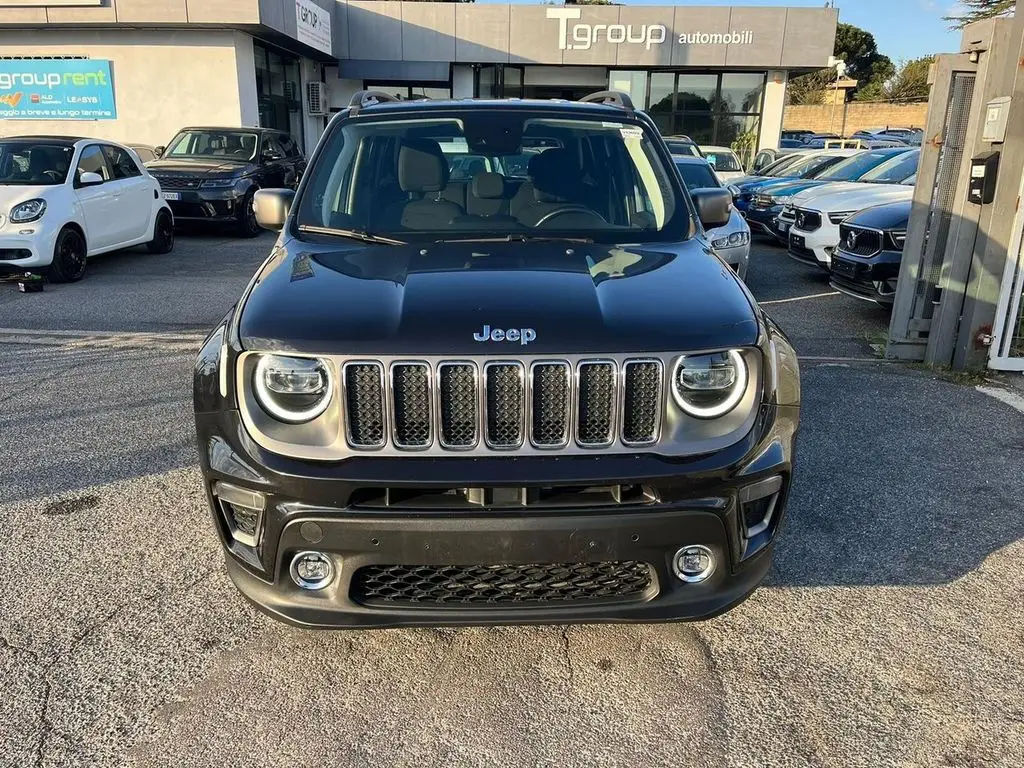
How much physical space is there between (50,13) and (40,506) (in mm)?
18704

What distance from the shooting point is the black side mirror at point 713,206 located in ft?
12.1

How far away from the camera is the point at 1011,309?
5.92 meters

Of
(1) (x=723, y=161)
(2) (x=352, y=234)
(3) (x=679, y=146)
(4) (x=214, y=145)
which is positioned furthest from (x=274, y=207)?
(1) (x=723, y=161)

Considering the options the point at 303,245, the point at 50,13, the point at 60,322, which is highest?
the point at 50,13

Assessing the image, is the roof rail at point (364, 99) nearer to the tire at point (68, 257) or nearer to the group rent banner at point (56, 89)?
the tire at point (68, 257)

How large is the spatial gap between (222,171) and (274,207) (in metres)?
10.6

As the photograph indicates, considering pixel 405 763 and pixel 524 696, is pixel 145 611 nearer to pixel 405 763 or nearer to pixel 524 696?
pixel 405 763

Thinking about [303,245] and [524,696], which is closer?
[524,696]

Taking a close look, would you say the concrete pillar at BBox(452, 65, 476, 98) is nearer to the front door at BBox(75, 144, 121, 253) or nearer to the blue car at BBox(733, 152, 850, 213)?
the blue car at BBox(733, 152, 850, 213)

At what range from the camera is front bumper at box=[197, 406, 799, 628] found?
2260 millimetres

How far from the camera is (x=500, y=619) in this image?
7.81 ft

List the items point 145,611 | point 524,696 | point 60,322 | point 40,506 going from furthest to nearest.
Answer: point 60,322 → point 40,506 → point 145,611 → point 524,696

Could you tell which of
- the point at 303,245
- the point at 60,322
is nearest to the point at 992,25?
the point at 303,245

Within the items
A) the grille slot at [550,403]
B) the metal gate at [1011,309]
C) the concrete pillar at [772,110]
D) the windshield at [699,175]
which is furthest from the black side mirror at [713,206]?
the concrete pillar at [772,110]
